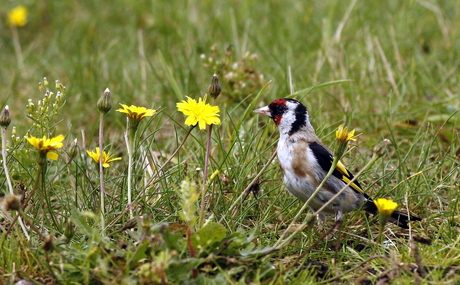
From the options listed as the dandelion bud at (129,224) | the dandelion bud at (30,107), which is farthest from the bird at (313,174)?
the dandelion bud at (30,107)

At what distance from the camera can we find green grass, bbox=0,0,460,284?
2705 millimetres

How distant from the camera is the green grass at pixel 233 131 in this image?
106 inches

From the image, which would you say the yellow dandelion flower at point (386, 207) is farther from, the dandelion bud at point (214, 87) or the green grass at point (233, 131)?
the dandelion bud at point (214, 87)

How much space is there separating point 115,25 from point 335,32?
95.6 inches

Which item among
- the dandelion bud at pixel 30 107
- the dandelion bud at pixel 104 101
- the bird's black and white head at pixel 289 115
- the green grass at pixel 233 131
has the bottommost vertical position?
the green grass at pixel 233 131

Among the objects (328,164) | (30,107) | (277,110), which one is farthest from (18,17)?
(328,164)

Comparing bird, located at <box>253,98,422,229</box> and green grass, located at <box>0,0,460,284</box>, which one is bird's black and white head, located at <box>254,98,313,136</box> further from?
green grass, located at <box>0,0,460,284</box>

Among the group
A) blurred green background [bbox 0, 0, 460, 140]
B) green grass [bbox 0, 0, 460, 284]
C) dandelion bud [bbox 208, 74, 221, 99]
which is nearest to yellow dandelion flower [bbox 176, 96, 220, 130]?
dandelion bud [bbox 208, 74, 221, 99]

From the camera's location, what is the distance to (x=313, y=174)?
11.2 ft

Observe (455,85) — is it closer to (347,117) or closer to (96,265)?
(347,117)

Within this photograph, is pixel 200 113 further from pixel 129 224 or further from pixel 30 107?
pixel 30 107

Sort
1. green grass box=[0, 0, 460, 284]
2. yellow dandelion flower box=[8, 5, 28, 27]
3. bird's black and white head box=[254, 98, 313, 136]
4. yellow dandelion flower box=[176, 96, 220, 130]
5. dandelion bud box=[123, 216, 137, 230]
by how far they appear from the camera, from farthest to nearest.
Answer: yellow dandelion flower box=[8, 5, 28, 27] → bird's black and white head box=[254, 98, 313, 136] → yellow dandelion flower box=[176, 96, 220, 130] → dandelion bud box=[123, 216, 137, 230] → green grass box=[0, 0, 460, 284]

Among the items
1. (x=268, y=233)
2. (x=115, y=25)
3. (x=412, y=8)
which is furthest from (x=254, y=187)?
(x=115, y=25)

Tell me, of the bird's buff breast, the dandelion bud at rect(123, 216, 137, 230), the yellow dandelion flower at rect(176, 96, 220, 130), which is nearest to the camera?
the dandelion bud at rect(123, 216, 137, 230)
